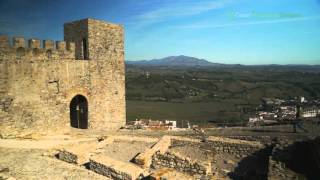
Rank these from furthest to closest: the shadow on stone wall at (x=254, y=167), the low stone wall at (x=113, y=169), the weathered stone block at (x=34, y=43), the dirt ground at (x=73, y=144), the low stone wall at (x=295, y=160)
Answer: the weathered stone block at (x=34, y=43) → the shadow on stone wall at (x=254, y=167) → the low stone wall at (x=295, y=160) → the dirt ground at (x=73, y=144) → the low stone wall at (x=113, y=169)

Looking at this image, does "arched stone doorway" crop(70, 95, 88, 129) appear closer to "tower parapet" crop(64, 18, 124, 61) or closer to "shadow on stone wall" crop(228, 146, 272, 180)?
"tower parapet" crop(64, 18, 124, 61)

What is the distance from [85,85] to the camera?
1609 centimetres

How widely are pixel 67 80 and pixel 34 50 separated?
6.39 feet

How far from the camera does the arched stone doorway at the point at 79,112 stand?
16.5m

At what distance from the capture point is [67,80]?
50.2 feet

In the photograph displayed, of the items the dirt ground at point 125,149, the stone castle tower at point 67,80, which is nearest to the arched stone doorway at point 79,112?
the stone castle tower at point 67,80

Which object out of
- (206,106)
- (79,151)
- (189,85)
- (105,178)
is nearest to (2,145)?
(79,151)

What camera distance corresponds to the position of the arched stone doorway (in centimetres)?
1648

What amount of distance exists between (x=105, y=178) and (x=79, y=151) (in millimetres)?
2090

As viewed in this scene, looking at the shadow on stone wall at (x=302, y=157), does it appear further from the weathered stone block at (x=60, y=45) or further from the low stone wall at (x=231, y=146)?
the weathered stone block at (x=60, y=45)

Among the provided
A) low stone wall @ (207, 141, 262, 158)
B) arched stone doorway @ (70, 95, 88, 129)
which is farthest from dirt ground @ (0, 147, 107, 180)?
arched stone doorway @ (70, 95, 88, 129)

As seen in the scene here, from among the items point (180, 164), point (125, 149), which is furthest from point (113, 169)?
point (125, 149)

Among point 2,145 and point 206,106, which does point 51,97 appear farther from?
point 206,106

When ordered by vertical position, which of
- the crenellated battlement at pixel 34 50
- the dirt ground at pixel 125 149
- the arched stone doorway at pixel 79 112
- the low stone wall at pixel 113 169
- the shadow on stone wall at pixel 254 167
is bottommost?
the shadow on stone wall at pixel 254 167
